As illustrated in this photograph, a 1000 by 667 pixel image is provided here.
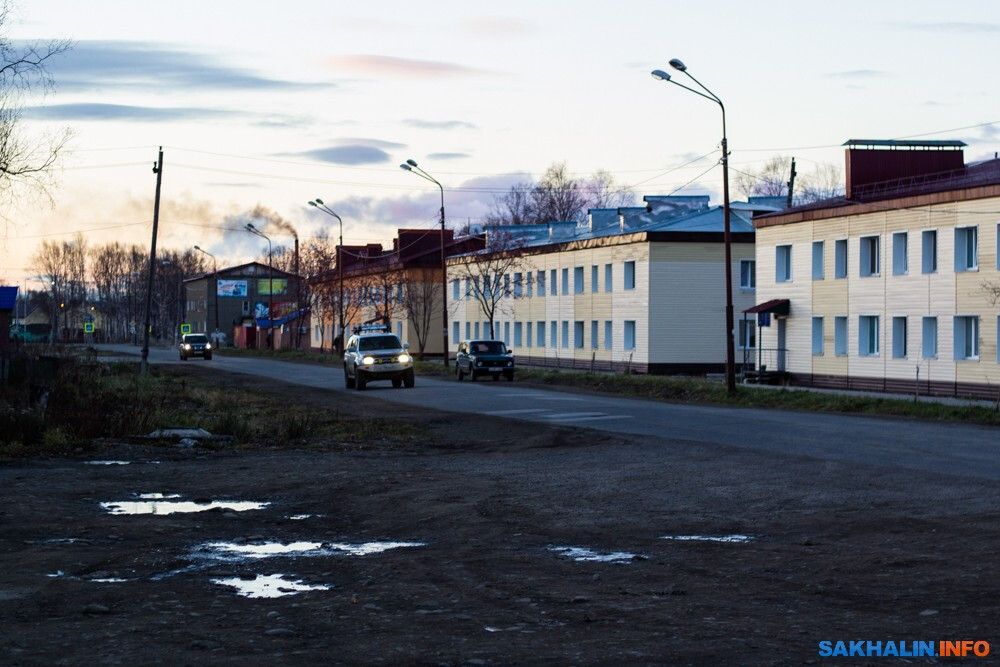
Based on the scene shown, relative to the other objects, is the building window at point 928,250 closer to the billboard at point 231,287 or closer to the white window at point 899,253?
the white window at point 899,253

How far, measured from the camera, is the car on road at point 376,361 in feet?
144

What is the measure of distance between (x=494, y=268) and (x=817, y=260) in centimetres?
3137

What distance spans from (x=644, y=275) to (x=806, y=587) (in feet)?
179

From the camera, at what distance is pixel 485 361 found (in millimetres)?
52844

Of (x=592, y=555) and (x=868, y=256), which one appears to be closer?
(x=592, y=555)

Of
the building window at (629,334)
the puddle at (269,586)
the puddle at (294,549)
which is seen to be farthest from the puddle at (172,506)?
the building window at (629,334)

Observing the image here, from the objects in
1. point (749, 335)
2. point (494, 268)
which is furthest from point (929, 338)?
point (494, 268)

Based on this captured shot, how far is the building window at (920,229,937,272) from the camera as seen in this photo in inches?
1731

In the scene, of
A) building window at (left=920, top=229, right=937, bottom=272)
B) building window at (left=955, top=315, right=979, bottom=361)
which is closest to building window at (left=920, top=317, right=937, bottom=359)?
building window at (left=955, top=315, right=979, bottom=361)

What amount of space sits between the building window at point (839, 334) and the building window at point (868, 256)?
242cm

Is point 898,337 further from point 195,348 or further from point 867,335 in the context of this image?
point 195,348

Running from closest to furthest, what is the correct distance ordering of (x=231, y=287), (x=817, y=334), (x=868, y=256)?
(x=868, y=256)
(x=817, y=334)
(x=231, y=287)

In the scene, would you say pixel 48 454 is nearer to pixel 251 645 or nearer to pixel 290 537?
pixel 290 537

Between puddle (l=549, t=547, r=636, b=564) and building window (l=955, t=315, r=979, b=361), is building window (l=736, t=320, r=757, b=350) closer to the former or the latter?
building window (l=955, t=315, r=979, b=361)
